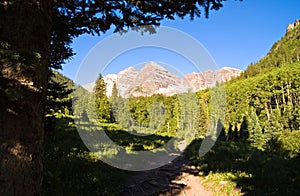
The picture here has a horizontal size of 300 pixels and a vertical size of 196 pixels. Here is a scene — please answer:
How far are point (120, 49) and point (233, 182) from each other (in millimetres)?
5986

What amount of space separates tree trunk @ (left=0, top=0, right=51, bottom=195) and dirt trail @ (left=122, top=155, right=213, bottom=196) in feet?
18.0

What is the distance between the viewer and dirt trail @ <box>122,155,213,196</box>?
312 inches

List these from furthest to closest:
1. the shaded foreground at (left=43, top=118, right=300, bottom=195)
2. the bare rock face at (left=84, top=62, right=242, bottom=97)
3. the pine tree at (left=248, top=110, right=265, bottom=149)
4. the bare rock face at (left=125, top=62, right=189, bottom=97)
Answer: the pine tree at (left=248, top=110, right=265, bottom=149)
the bare rock face at (left=125, top=62, right=189, bottom=97)
the bare rock face at (left=84, top=62, right=242, bottom=97)
the shaded foreground at (left=43, top=118, right=300, bottom=195)

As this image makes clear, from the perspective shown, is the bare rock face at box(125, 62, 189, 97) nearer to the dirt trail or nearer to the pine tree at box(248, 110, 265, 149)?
the dirt trail

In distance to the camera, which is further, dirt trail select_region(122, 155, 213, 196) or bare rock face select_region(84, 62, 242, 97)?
bare rock face select_region(84, 62, 242, 97)

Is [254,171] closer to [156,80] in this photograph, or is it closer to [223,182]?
[223,182]

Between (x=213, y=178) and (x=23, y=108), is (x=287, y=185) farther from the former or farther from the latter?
(x=23, y=108)

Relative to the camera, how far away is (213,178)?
29.8ft

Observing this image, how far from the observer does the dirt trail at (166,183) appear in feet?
26.0

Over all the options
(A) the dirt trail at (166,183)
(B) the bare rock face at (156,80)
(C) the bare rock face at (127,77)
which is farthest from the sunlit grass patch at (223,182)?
(C) the bare rock face at (127,77)

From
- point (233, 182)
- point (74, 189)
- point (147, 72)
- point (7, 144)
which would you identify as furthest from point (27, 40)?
point (147, 72)

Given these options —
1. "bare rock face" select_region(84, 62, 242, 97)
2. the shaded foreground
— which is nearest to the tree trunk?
the shaded foreground

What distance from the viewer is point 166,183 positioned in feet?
28.9

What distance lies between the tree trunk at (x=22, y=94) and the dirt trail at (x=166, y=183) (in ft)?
18.0
